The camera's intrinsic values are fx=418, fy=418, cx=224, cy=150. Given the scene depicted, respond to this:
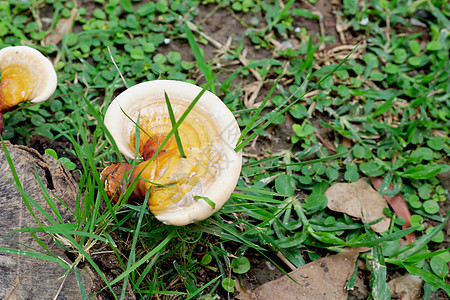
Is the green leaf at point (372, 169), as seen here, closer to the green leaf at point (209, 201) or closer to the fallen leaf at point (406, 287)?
the fallen leaf at point (406, 287)

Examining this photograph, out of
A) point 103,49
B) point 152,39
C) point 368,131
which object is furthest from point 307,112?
point 103,49

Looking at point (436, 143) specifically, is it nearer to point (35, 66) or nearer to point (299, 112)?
point (299, 112)

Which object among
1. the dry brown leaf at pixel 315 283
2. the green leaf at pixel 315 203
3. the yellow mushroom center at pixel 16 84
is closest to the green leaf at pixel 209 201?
the dry brown leaf at pixel 315 283

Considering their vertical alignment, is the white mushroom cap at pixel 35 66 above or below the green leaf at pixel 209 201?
above

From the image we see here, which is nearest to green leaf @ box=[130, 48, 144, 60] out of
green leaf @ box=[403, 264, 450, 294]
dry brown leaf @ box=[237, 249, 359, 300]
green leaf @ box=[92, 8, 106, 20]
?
green leaf @ box=[92, 8, 106, 20]

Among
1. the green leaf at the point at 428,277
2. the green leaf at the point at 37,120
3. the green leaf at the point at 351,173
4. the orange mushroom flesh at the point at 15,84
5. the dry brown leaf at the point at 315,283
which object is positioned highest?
the orange mushroom flesh at the point at 15,84

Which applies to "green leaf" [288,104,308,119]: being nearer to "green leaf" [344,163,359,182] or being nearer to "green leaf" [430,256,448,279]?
"green leaf" [344,163,359,182]

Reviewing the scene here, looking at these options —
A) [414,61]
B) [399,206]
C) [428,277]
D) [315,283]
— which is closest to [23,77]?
[315,283]
